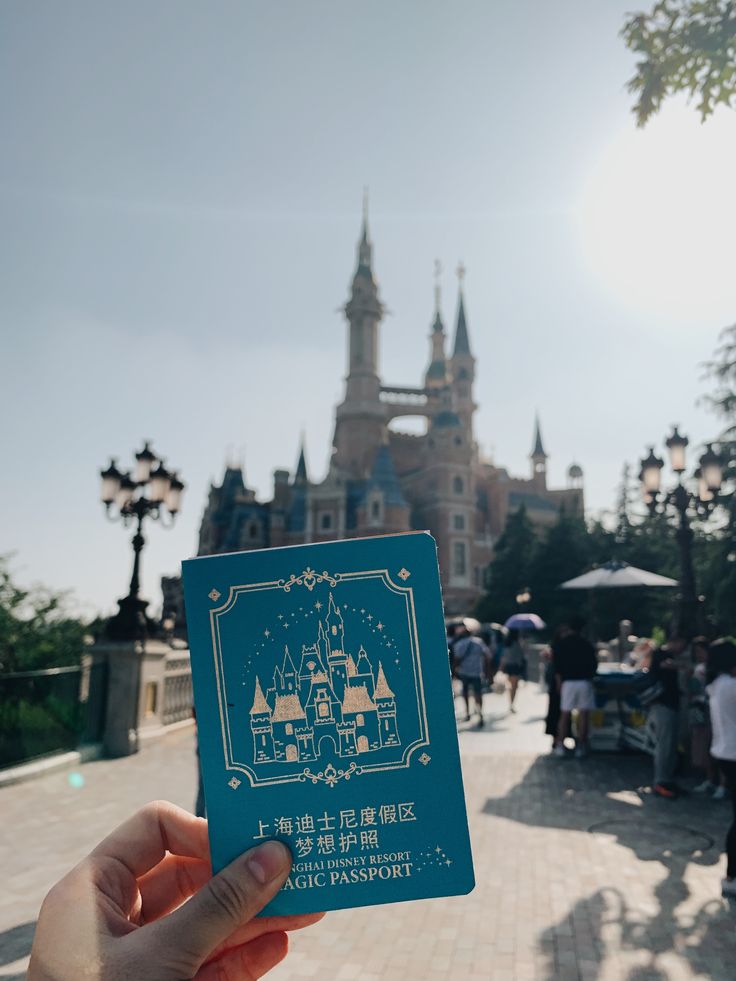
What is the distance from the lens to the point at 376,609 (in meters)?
1.59

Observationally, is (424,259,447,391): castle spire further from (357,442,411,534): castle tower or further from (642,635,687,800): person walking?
(642,635,687,800): person walking

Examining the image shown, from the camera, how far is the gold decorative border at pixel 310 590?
1559 millimetres

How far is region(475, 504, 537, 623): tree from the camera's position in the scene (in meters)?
44.9

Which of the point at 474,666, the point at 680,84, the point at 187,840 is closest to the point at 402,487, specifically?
the point at 474,666

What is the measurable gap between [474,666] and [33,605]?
8667 millimetres

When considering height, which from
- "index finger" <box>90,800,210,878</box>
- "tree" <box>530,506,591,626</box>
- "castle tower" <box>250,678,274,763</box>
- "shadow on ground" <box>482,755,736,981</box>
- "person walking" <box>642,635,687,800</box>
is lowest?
"shadow on ground" <box>482,755,736,981</box>

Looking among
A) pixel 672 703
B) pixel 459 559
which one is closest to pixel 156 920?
pixel 672 703

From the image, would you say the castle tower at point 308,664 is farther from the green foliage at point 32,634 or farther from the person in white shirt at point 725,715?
the green foliage at point 32,634

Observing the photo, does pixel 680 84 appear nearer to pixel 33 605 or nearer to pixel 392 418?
pixel 33 605

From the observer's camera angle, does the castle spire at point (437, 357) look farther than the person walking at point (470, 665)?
Yes

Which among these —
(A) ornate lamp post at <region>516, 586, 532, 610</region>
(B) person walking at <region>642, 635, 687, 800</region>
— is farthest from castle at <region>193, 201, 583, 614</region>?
(B) person walking at <region>642, 635, 687, 800</region>

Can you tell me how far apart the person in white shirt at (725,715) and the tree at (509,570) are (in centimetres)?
3811

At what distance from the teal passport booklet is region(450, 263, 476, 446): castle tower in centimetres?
7109

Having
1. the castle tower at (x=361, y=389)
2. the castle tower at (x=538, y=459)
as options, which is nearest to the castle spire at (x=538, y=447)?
the castle tower at (x=538, y=459)
